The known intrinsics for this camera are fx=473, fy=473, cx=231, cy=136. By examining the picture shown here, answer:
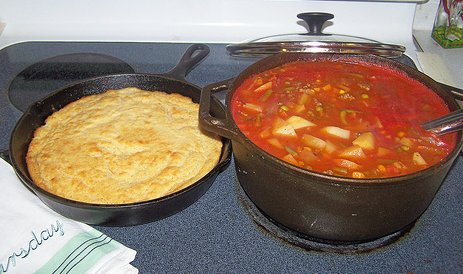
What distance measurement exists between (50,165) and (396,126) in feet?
3.08

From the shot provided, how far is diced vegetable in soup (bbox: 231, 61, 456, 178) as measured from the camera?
109 centimetres

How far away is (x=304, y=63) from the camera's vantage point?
4.69 feet

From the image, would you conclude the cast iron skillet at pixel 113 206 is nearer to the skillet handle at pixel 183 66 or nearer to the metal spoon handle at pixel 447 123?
the skillet handle at pixel 183 66

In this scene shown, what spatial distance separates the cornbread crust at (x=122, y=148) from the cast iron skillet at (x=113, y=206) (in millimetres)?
35

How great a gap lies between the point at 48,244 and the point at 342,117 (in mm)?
802

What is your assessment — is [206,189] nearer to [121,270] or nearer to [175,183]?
[175,183]

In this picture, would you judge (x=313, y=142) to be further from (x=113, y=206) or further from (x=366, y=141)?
(x=113, y=206)

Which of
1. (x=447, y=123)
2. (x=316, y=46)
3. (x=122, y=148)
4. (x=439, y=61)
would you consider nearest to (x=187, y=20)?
(x=316, y=46)

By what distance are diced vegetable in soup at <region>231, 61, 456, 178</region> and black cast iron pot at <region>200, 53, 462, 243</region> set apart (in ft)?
0.19

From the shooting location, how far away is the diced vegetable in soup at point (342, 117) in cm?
109

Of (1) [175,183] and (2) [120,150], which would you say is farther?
(2) [120,150]

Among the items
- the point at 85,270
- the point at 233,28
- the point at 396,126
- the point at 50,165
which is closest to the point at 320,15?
the point at 233,28

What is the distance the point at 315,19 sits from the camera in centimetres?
185

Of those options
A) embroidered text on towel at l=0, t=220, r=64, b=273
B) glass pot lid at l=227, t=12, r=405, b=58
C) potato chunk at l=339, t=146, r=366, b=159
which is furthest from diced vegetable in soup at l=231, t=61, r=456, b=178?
embroidered text on towel at l=0, t=220, r=64, b=273
